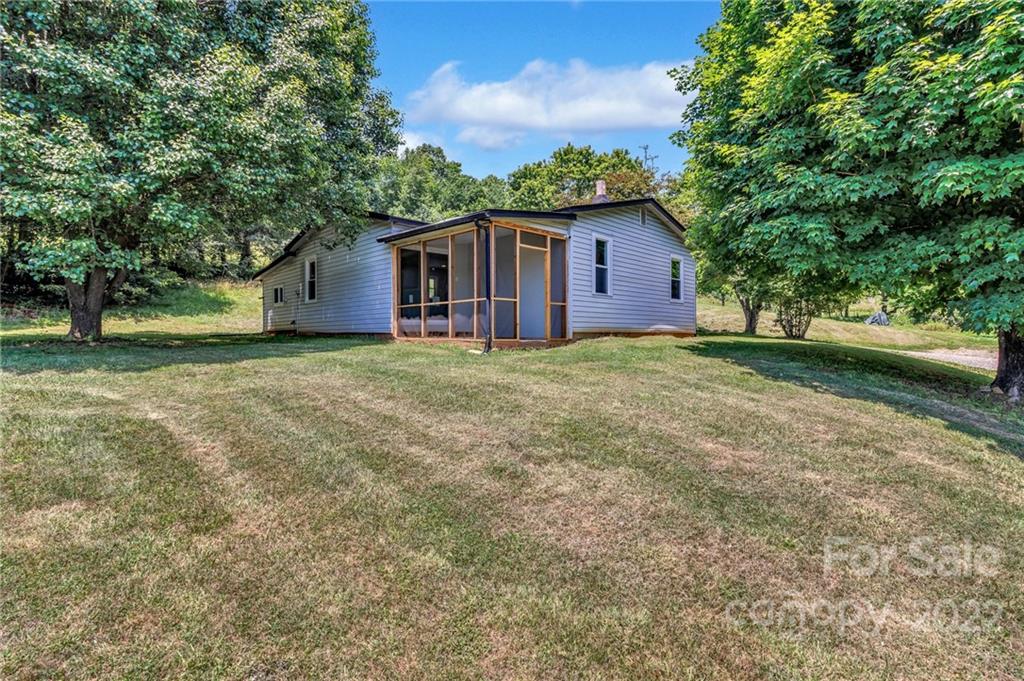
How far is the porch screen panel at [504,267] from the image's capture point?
496 inches

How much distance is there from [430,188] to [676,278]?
107 ft

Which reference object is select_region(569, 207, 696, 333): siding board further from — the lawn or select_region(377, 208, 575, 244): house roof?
the lawn

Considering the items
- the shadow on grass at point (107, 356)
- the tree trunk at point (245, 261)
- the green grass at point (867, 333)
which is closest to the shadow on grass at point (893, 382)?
the shadow on grass at point (107, 356)

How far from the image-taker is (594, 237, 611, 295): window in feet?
40.7

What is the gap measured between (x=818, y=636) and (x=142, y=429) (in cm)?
496

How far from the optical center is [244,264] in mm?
28438

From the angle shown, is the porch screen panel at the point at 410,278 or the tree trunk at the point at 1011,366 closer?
the tree trunk at the point at 1011,366

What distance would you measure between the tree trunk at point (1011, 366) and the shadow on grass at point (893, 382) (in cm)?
40

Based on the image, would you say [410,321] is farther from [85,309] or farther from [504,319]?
[85,309]

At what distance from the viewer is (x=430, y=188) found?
43.4 metres

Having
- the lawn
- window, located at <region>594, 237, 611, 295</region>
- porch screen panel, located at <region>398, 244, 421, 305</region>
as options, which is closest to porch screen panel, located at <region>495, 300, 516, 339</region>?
window, located at <region>594, 237, 611, 295</region>

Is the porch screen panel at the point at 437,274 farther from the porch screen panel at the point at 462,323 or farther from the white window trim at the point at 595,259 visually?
the white window trim at the point at 595,259

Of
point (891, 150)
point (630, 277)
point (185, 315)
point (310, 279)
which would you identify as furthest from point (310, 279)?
point (891, 150)

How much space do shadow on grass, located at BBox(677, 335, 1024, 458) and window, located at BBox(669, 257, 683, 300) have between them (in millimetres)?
4049
